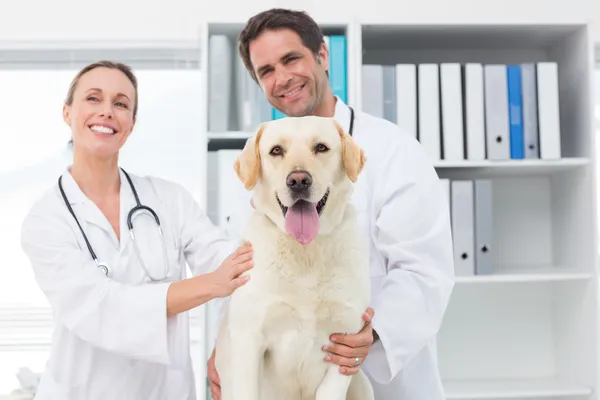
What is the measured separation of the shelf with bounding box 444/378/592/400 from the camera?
2326 millimetres

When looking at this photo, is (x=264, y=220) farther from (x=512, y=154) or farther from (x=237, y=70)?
(x=512, y=154)

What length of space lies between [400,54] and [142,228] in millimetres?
1523

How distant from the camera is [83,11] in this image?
Answer: 2797mm

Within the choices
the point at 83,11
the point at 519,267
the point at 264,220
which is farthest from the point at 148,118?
the point at 264,220

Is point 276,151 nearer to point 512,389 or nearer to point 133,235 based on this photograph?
point 133,235

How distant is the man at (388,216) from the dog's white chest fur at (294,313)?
0.23 ft

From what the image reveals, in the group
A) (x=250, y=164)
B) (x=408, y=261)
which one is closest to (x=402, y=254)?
(x=408, y=261)

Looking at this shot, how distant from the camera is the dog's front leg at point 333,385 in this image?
1.09 m

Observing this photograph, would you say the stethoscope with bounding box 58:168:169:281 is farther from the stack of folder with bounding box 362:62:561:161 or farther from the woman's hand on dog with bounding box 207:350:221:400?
the stack of folder with bounding box 362:62:561:161

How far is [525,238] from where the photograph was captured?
2670mm

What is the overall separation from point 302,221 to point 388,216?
379mm

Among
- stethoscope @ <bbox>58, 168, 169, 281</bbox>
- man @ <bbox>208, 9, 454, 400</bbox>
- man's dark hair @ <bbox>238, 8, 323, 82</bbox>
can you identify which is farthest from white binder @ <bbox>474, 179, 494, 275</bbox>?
stethoscope @ <bbox>58, 168, 169, 281</bbox>

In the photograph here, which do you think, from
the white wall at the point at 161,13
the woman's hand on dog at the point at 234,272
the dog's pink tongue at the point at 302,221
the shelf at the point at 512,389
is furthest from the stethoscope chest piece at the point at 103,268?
the white wall at the point at 161,13

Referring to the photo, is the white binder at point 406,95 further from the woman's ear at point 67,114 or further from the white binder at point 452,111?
the woman's ear at point 67,114
